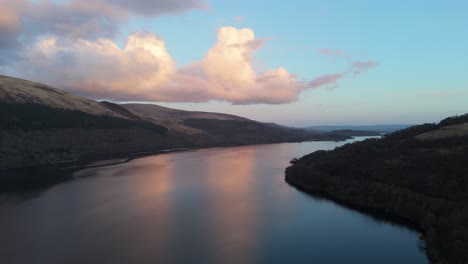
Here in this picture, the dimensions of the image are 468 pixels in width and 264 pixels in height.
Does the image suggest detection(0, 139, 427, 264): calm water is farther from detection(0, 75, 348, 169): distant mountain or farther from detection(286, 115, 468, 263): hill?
detection(0, 75, 348, 169): distant mountain

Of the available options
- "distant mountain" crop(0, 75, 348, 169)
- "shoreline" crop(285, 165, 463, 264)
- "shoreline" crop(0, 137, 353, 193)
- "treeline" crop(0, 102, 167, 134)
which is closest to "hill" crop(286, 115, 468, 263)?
"shoreline" crop(285, 165, 463, 264)

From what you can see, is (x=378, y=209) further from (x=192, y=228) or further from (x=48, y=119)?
(x=48, y=119)

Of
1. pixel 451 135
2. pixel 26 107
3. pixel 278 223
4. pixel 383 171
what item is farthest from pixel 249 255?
pixel 26 107

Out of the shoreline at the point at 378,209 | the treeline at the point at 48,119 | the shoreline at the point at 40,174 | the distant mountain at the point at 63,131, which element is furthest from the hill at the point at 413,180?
the treeline at the point at 48,119

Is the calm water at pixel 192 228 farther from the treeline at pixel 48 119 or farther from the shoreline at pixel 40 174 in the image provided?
the treeline at pixel 48 119

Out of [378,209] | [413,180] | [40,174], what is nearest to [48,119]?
[40,174]

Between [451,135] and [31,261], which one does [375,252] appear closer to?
[31,261]
